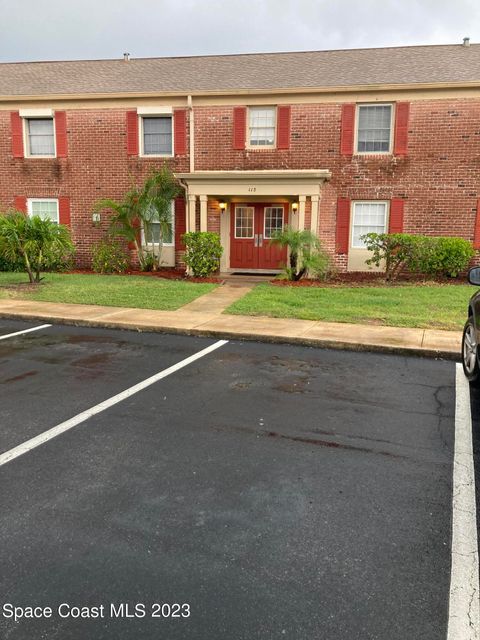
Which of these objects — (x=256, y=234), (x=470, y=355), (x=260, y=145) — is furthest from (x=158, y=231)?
(x=470, y=355)

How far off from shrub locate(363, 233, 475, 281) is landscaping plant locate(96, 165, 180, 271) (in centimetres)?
616

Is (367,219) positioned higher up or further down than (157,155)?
further down

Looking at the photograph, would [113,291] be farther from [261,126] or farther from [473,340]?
[473,340]

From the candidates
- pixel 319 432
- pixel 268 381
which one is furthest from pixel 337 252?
pixel 319 432

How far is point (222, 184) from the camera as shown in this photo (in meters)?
14.5

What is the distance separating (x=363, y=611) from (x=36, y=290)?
438 inches

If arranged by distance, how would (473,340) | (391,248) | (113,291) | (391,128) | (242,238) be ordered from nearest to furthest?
(473,340) < (113,291) < (391,248) < (391,128) < (242,238)

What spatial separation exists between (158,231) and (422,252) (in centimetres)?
810

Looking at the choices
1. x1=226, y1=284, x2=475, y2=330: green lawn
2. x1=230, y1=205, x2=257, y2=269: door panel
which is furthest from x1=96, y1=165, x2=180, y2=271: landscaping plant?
x1=226, y1=284, x2=475, y2=330: green lawn

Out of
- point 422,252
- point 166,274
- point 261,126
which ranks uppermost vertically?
point 261,126

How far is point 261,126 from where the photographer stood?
15.4 metres

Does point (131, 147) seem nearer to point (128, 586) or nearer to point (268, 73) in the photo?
point (268, 73)

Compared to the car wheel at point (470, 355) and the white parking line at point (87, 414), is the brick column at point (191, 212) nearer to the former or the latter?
the white parking line at point (87, 414)

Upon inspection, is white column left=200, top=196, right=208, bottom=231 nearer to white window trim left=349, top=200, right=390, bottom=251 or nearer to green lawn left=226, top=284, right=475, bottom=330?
green lawn left=226, top=284, right=475, bottom=330
